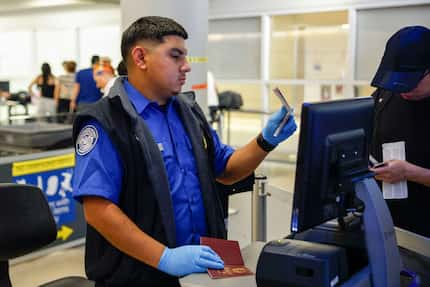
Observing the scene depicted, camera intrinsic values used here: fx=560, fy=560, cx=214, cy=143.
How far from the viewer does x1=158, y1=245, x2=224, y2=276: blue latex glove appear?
4.93 ft

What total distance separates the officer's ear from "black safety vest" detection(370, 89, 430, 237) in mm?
1039

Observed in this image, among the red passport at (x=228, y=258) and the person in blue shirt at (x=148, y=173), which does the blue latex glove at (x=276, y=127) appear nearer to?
the person in blue shirt at (x=148, y=173)

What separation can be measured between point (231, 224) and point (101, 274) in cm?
197

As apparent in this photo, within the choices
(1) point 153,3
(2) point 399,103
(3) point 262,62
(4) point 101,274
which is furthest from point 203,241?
(3) point 262,62

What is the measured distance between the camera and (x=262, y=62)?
Answer: 875 cm

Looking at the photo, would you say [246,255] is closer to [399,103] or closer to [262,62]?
[399,103]

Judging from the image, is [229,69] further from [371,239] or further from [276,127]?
[371,239]

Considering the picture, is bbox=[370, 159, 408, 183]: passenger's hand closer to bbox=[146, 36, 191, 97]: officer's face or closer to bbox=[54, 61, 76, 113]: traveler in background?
bbox=[146, 36, 191, 97]: officer's face

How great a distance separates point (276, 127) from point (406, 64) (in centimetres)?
69

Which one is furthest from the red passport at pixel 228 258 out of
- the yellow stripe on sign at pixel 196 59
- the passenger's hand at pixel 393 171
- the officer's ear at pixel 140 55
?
the yellow stripe on sign at pixel 196 59

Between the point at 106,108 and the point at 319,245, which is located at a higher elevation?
the point at 106,108

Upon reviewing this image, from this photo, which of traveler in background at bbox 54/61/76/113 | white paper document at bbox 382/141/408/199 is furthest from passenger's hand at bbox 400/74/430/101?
traveler in background at bbox 54/61/76/113

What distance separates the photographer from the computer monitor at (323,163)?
4.42ft

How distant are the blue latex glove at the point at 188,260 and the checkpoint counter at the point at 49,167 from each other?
2.68m
